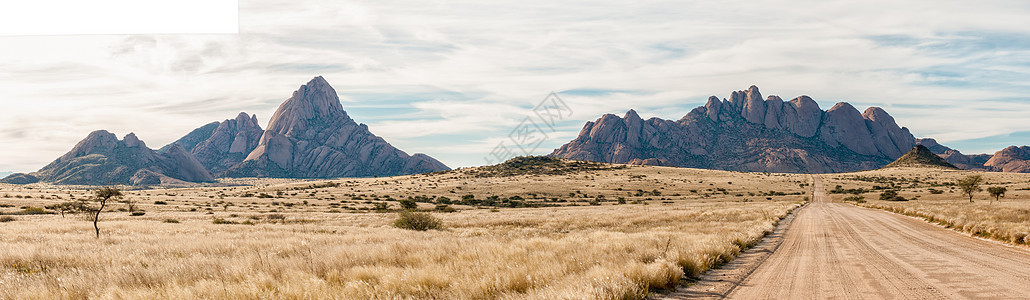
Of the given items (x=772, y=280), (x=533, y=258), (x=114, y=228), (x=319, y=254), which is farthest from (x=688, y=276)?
(x=114, y=228)

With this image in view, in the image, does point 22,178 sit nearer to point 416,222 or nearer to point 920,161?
point 416,222

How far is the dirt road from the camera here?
27.1ft

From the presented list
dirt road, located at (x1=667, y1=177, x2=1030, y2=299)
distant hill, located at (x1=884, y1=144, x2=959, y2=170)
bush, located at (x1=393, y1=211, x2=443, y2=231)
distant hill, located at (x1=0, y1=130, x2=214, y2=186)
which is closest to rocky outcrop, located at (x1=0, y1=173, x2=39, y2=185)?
distant hill, located at (x1=0, y1=130, x2=214, y2=186)

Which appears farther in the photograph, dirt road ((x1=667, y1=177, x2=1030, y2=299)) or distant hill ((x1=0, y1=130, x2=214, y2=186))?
distant hill ((x1=0, y1=130, x2=214, y2=186))

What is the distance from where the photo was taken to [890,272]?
10492mm

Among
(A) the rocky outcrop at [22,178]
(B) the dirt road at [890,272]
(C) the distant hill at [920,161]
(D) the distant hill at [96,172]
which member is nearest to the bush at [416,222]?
(B) the dirt road at [890,272]

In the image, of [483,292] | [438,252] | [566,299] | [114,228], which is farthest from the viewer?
[114,228]

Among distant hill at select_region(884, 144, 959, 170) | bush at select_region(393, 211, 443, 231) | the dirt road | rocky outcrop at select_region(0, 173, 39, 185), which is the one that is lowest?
bush at select_region(393, 211, 443, 231)

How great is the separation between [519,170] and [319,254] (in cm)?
11571

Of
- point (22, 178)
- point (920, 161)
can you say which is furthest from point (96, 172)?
point (920, 161)

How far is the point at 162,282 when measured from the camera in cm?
845

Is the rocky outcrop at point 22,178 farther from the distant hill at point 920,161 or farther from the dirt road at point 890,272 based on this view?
the distant hill at point 920,161

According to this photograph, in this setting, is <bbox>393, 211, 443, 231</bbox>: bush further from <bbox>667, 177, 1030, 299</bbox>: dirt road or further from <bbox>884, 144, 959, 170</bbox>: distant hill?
<bbox>884, 144, 959, 170</bbox>: distant hill

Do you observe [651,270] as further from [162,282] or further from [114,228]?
[114,228]
